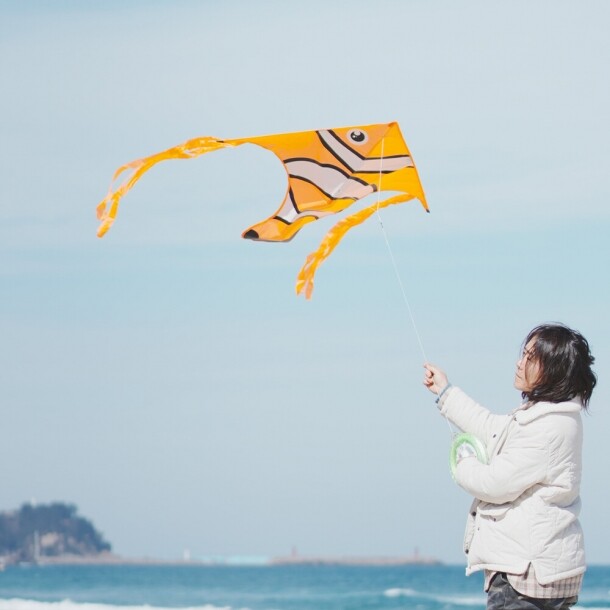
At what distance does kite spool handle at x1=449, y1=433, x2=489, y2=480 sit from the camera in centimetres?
365

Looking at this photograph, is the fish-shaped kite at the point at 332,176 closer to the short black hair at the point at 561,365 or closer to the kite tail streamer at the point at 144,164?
the kite tail streamer at the point at 144,164

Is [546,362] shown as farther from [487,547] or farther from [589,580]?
[589,580]

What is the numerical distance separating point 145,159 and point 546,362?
6.52 feet

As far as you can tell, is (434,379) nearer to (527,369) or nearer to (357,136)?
(527,369)

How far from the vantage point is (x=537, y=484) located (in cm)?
354

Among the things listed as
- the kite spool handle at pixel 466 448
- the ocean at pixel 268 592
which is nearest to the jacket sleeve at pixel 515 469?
the kite spool handle at pixel 466 448

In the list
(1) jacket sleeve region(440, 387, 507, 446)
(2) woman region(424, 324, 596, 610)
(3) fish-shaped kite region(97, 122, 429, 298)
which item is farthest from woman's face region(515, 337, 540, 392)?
(3) fish-shaped kite region(97, 122, 429, 298)

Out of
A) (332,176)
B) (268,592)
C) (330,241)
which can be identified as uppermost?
(332,176)

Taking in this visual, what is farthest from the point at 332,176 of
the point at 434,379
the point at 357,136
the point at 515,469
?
the point at 515,469

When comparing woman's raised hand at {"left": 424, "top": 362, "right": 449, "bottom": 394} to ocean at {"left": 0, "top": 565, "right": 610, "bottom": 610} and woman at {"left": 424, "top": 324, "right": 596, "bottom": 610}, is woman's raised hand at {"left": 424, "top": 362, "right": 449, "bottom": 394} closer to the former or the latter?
woman at {"left": 424, "top": 324, "right": 596, "bottom": 610}

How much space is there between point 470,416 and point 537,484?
1.05 feet

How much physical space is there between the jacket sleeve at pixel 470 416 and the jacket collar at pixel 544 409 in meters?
0.11

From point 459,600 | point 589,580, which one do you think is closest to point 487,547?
point 459,600

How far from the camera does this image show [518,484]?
11.4 ft
